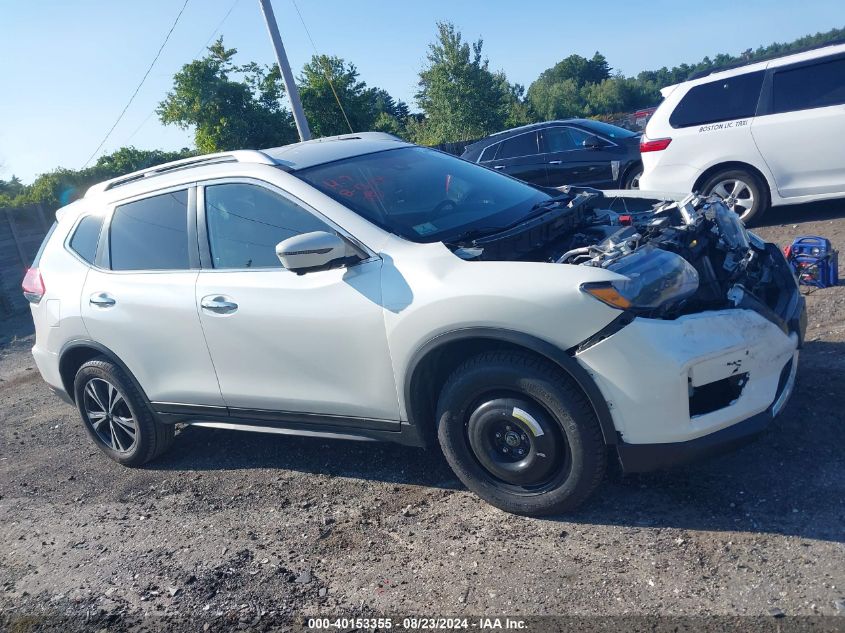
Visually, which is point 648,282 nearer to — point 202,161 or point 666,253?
point 666,253

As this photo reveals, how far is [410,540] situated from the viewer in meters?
3.67

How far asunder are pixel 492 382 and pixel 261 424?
165 cm

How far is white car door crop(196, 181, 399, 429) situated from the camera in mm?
3781

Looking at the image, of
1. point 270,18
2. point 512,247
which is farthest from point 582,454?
point 270,18

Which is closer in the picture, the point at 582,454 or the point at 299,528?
the point at 582,454

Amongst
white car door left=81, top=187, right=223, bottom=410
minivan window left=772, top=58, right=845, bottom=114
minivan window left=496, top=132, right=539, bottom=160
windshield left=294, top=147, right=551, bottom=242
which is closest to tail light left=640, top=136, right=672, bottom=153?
minivan window left=772, top=58, right=845, bottom=114

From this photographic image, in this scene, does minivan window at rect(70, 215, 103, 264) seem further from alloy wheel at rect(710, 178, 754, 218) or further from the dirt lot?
alloy wheel at rect(710, 178, 754, 218)

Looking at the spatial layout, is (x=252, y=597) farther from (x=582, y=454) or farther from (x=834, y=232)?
(x=834, y=232)

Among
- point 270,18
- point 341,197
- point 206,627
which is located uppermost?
point 270,18

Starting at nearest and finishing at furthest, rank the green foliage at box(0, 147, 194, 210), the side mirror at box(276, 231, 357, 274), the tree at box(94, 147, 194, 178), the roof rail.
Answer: the side mirror at box(276, 231, 357, 274) < the roof rail < the green foliage at box(0, 147, 194, 210) < the tree at box(94, 147, 194, 178)

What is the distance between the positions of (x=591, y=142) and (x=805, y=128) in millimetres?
3924

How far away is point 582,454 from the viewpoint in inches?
130

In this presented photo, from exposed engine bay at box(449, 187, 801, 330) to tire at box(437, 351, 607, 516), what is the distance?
20.1 inches

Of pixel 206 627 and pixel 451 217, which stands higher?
pixel 451 217
